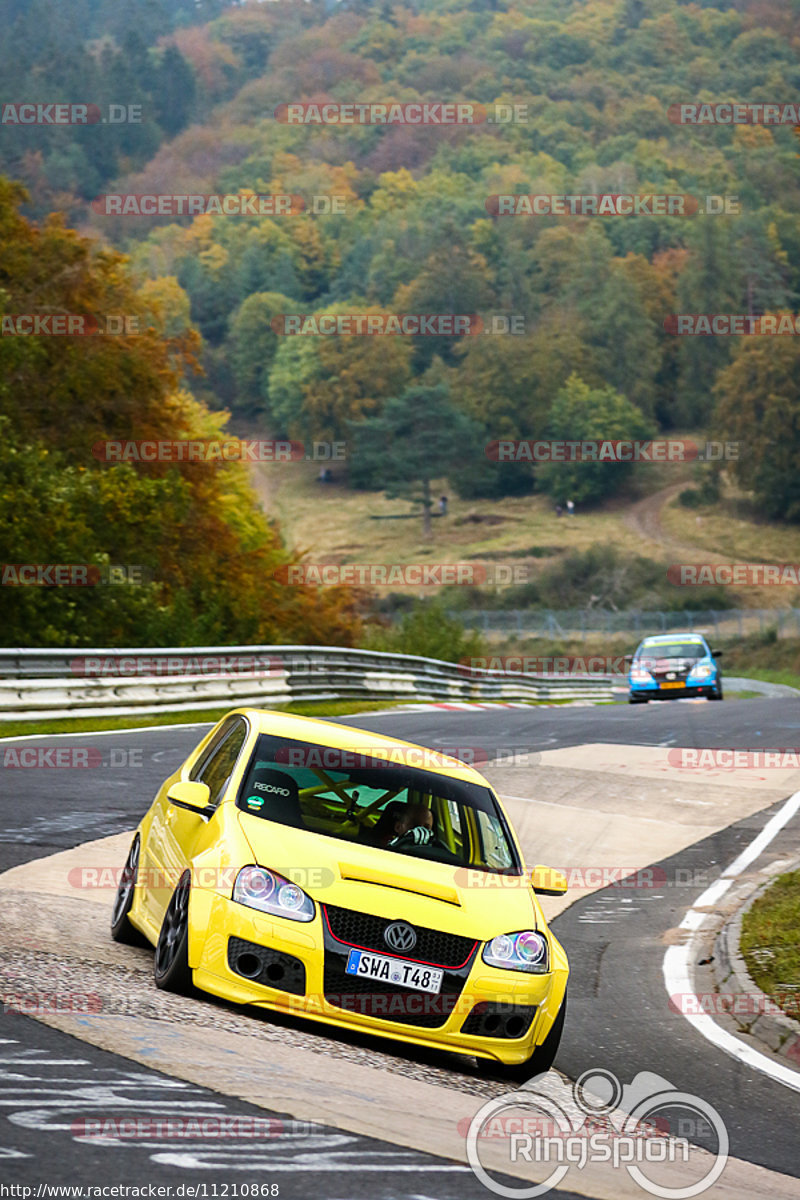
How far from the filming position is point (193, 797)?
24.3ft

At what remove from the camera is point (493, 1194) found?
15.8 ft

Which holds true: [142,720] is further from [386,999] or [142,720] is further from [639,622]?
[639,622]

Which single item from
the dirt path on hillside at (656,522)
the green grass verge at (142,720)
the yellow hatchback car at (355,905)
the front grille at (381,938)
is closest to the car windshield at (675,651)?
the green grass verge at (142,720)

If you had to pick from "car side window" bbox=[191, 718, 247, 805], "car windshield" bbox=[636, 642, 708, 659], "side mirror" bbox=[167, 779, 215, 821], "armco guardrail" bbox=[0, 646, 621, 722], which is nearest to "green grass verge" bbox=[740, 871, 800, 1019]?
"car side window" bbox=[191, 718, 247, 805]

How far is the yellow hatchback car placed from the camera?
6.65 meters

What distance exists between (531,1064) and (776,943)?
3.69 m

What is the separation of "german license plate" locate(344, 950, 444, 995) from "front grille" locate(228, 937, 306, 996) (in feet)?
0.70

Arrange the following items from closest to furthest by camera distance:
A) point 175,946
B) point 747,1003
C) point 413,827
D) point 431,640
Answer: point 175,946 → point 413,827 → point 747,1003 → point 431,640

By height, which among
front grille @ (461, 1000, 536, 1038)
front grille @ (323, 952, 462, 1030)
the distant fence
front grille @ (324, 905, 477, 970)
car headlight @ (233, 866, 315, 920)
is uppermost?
car headlight @ (233, 866, 315, 920)

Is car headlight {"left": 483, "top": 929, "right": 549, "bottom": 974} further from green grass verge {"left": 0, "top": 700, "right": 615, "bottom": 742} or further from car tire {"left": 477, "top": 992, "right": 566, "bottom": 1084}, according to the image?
green grass verge {"left": 0, "top": 700, "right": 615, "bottom": 742}

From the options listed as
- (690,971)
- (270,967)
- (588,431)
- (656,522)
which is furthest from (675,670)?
(588,431)

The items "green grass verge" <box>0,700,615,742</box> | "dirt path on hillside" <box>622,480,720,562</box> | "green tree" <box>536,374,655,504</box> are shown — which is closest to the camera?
"green grass verge" <box>0,700,615,742</box>

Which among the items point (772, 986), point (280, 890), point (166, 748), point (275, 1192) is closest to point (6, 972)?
point (280, 890)

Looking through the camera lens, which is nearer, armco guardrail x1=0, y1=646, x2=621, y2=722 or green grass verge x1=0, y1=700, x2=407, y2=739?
green grass verge x1=0, y1=700, x2=407, y2=739
